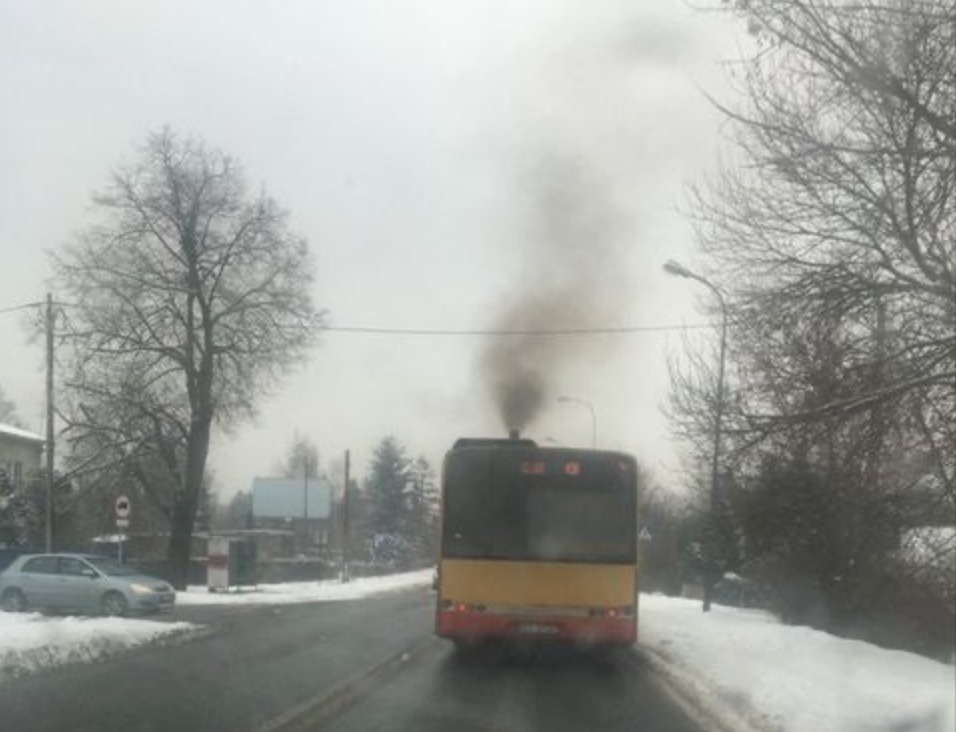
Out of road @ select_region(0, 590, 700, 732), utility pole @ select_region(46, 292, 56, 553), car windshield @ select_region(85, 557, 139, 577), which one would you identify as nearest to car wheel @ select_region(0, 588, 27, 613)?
car windshield @ select_region(85, 557, 139, 577)

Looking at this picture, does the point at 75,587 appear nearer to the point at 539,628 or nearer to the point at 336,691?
the point at 539,628

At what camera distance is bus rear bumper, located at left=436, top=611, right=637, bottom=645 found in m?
15.5

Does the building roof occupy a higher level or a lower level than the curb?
higher

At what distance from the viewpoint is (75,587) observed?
26.0m

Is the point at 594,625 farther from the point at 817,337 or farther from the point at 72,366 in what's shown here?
the point at 72,366

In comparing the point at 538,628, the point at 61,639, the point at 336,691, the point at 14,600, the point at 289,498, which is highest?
the point at 538,628

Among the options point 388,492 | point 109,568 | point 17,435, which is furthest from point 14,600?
point 388,492

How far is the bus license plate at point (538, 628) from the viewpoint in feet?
51.1

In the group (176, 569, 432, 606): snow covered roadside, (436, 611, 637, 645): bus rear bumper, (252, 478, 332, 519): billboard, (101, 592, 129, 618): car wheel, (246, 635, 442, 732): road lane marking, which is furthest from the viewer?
(252, 478, 332, 519): billboard

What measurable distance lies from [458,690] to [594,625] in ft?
9.45

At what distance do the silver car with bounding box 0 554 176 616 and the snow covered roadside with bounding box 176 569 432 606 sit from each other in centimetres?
744

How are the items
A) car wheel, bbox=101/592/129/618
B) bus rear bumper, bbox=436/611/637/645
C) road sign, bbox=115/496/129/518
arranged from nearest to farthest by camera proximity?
1. bus rear bumper, bbox=436/611/637/645
2. car wheel, bbox=101/592/129/618
3. road sign, bbox=115/496/129/518

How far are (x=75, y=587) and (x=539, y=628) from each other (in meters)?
13.8

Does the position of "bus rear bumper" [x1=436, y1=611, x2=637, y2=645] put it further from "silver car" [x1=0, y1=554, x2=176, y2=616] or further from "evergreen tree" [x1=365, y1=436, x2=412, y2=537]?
"evergreen tree" [x1=365, y1=436, x2=412, y2=537]
